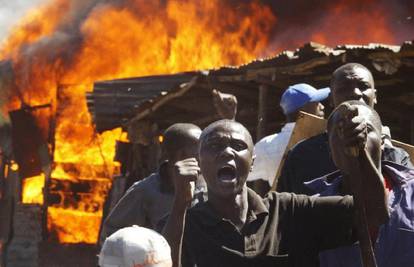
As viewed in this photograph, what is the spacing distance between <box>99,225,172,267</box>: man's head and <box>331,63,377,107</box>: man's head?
1.93m

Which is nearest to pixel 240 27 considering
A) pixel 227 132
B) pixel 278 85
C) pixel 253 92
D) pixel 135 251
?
pixel 253 92

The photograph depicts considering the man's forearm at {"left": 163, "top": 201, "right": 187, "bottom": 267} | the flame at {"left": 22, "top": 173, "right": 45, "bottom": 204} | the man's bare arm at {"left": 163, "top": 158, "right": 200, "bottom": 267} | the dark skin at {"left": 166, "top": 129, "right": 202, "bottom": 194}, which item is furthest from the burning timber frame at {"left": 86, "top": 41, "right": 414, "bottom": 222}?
the flame at {"left": 22, "top": 173, "right": 45, "bottom": 204}

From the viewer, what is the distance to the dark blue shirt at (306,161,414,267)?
146 inches

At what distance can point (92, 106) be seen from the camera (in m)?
14.8

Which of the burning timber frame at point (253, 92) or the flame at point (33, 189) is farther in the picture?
the flame at point (33, 189)

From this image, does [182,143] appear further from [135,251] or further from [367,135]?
[135,251]

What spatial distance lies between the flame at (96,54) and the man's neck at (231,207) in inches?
528

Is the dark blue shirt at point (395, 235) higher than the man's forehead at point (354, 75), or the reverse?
the man's forehead at point (354, 75)

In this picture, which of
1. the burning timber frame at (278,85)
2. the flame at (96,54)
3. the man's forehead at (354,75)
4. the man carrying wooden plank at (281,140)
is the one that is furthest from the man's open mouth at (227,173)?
the flame at (96,54)

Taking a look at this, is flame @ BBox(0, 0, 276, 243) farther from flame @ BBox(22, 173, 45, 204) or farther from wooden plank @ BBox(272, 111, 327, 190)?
wooden plank @ BBox(272, 111, 327, 190)

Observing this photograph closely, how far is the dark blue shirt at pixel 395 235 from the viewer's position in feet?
12.1

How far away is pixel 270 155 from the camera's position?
19.5 feet

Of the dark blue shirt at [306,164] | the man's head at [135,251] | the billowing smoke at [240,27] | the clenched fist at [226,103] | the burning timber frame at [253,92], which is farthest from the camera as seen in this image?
the billowing smoke at [240,27]

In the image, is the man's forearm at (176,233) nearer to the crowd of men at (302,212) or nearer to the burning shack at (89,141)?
the crowd of men at (302,212)
